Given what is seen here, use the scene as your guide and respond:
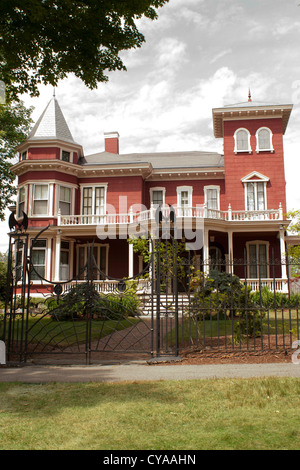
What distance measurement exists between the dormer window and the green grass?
20.8 meters

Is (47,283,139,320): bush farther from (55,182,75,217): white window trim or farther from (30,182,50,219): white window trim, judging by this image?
(55,182,75,217): white window trim

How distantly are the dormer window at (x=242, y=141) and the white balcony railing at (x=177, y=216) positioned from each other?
4.23 m

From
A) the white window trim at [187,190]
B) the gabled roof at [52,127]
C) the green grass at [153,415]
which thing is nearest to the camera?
the green grass at [153,415]

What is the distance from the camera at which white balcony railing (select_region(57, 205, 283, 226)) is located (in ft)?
72.6

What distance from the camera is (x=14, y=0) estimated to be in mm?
9656

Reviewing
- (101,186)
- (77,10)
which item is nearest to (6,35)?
(77,10)

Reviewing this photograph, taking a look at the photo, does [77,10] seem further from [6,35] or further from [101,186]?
[101,186]

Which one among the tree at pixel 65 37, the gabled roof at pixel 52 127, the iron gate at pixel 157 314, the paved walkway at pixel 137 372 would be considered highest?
the gabled roof at pixel 52 127

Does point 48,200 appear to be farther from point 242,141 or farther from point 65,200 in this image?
point 242,141

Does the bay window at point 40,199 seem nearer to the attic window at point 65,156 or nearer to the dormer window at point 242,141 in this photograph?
the attic window at point 65,156

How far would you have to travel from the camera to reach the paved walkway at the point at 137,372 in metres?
6.81

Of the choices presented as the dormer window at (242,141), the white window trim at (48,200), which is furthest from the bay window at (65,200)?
the dormer window at (242,141)

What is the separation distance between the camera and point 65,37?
1124 centimetres
